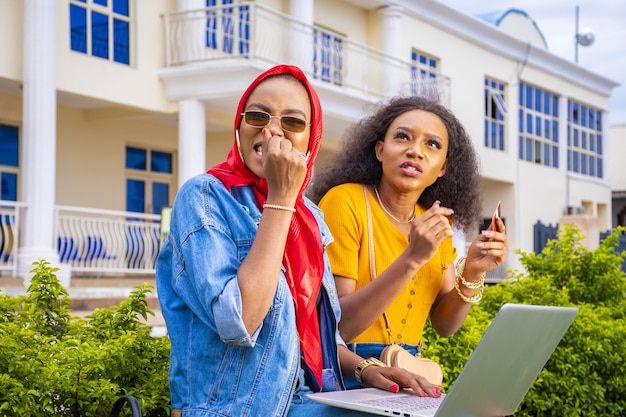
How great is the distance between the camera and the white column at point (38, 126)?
37.8 feet

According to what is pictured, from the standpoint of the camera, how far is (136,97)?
527 inches

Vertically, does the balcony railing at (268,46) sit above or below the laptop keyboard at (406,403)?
above

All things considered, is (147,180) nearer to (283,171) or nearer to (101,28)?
(101,28)

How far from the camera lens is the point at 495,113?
2331 centimetres

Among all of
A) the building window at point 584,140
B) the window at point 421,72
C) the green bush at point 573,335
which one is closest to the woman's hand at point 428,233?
the green bush at point 573,335

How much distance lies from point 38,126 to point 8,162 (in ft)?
6.03

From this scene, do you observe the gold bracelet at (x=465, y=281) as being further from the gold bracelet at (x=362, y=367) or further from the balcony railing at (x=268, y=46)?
the balcony railing at (x=268, y=46)

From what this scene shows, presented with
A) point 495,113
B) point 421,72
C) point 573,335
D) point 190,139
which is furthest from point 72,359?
point 495,113

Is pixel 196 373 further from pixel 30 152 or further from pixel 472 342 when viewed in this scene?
pixel 30 152

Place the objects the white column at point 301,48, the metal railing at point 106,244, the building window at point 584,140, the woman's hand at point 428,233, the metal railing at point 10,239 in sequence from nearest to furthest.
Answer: the woman's hand at point 428,233, the metal railing at point 10,239, the metal railing at point 106,244, the white column at point 301,48, the building window at point 584,140

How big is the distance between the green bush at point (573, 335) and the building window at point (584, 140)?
21.5 m

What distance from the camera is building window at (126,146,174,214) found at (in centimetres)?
1501

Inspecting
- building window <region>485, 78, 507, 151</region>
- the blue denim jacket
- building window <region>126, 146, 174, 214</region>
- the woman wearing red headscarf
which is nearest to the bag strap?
the woman wearing red headscarf

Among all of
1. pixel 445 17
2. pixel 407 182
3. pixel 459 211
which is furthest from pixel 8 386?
pixel 445 17
